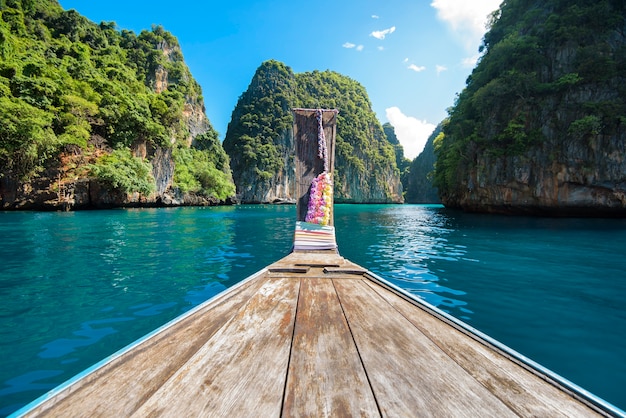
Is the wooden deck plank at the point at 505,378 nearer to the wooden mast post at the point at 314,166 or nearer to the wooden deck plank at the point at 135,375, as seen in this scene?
the wooden deck plank at the point at 135,375

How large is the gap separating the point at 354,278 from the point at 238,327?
1891 mm

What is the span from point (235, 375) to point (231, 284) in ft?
14.1

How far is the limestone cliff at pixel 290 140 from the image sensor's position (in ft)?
244

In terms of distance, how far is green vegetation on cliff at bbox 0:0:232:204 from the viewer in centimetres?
2267

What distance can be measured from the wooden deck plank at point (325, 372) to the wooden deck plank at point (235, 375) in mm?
71

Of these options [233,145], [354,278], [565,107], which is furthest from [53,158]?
[233,145]

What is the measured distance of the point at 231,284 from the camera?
18.0 ft

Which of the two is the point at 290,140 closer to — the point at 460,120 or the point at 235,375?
the point at 460,120

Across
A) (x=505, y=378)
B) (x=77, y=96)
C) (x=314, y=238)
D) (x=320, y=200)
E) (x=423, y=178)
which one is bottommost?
(x=505, y=378)

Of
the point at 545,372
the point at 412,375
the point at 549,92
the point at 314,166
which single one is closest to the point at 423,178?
the point at 549,92

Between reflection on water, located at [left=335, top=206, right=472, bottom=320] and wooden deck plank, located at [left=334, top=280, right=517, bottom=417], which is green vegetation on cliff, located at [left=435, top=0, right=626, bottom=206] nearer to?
reflection on water, located at [left=335, top=206, right=472, bottom=320]

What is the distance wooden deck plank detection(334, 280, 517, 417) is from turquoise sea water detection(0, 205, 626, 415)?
2205 millimetres

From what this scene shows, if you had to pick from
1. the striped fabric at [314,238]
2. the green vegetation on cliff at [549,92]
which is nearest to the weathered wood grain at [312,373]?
the striped fabric at [314,238]

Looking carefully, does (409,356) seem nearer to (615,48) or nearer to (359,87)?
(615,48)
